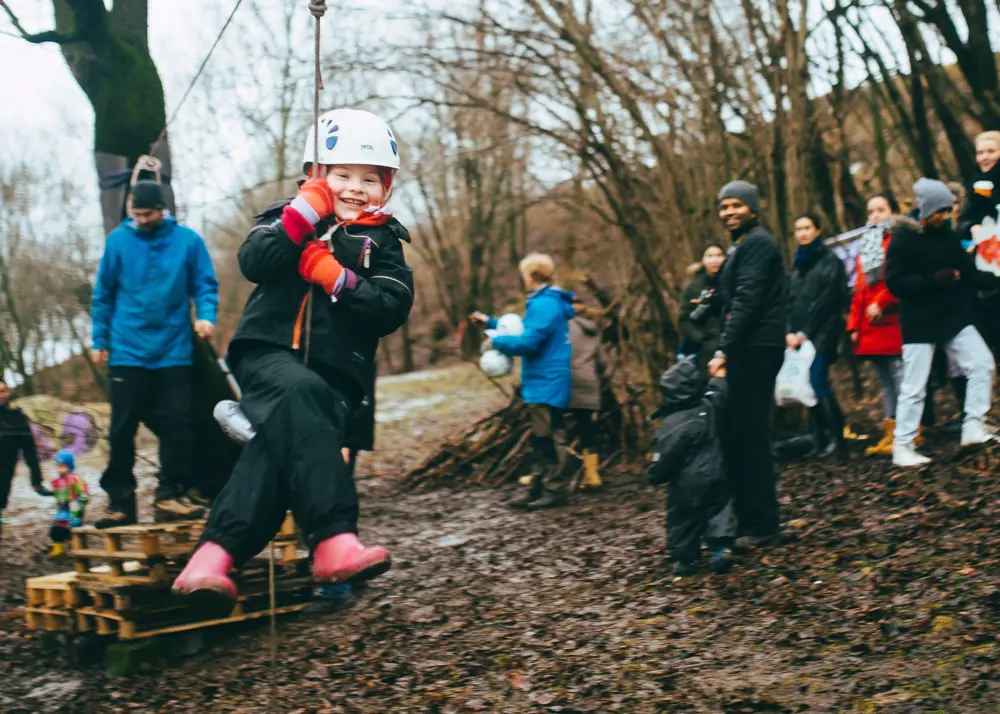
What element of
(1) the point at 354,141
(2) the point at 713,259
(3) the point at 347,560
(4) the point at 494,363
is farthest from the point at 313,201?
(2) the point at 713,259

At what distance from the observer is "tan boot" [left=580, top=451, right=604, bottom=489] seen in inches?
408

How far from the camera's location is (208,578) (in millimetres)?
4047

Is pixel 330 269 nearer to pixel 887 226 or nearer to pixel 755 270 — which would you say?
pixel 755 270

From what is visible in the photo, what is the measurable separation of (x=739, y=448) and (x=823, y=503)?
1272 millimetres

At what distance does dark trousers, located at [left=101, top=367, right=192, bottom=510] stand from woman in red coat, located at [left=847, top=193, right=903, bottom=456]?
16.9ft

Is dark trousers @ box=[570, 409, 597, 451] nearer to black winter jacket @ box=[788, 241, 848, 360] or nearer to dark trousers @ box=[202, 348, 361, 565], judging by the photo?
black winter jacket @ box=[788, 241, 848, 360]

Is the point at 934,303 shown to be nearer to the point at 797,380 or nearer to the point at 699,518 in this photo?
the point at 797,380

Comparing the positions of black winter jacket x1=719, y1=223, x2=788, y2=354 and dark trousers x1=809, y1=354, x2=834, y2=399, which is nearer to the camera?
black winter jacket x1=719, y1=223, x2=788, y2=354

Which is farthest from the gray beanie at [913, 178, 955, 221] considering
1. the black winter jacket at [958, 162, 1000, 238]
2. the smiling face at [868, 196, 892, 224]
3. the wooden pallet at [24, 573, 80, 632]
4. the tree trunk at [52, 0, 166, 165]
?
the wooden pallet at [24, 573, 80, 632]

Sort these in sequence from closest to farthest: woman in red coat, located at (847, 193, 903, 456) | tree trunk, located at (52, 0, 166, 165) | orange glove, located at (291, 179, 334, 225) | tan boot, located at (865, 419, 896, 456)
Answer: orange glove, located at (291, 179, 334, 225) < tree trunk, located at (52, 0, 166, 165) < woman in red coat, located at (847, 193, 903, 456) < tan boot, located at (865, 419, 896, 456)

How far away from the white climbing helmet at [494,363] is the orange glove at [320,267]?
17.1 feet

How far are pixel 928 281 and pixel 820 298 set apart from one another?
1540mm

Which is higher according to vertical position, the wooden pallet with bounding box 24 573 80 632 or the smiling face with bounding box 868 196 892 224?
the smiling face with bounding box 868 196 892 224

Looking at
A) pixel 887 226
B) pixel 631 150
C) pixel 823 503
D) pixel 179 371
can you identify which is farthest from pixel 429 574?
pixel 631 150
